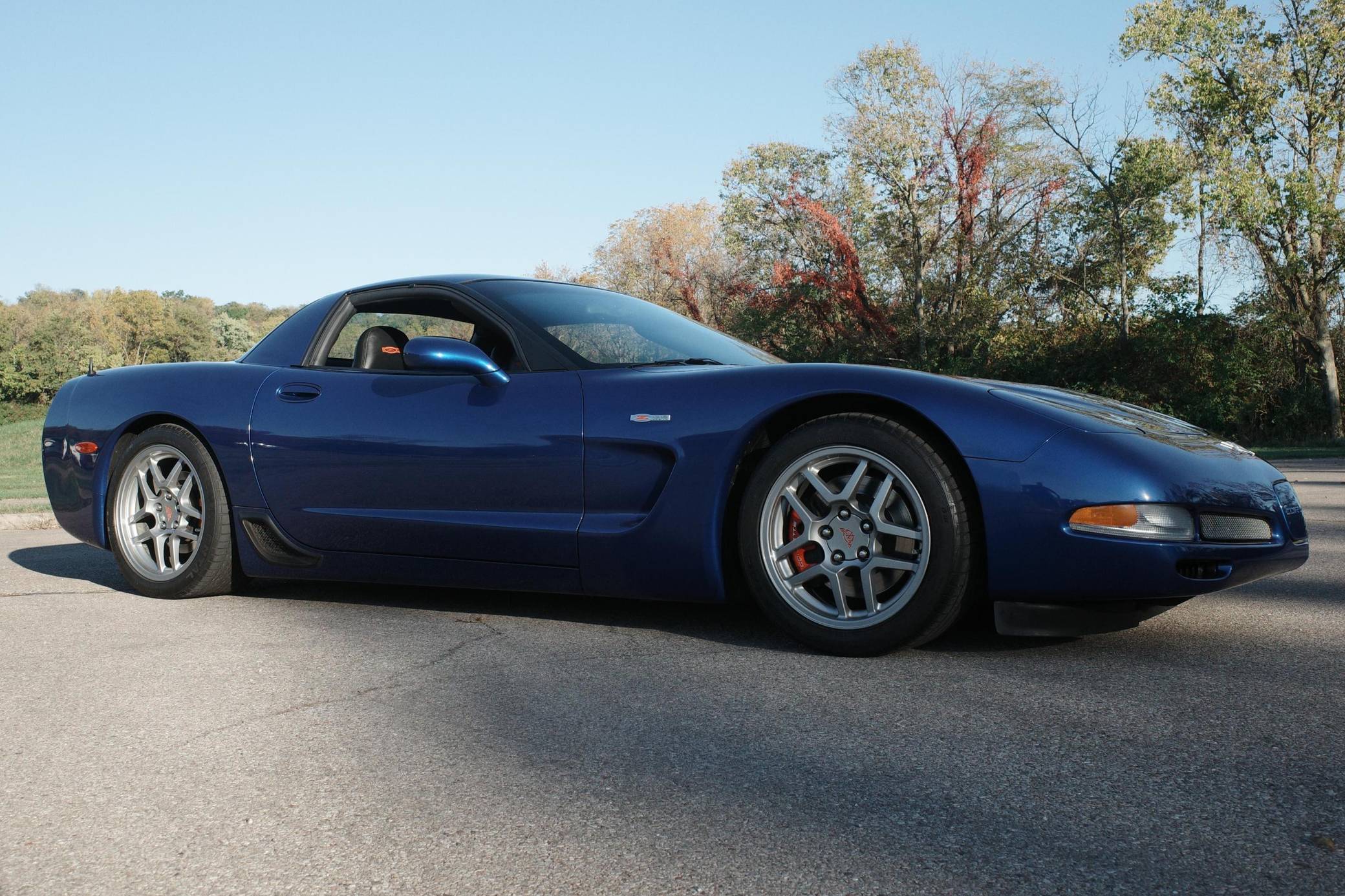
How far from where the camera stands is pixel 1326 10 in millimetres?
21828

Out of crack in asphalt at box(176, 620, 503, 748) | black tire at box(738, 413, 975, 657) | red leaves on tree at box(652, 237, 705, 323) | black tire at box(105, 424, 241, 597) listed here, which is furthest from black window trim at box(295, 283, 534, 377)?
red leaves on tree at box(652, 237, 705, 323)

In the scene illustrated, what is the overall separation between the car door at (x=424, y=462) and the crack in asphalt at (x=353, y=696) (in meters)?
0.34

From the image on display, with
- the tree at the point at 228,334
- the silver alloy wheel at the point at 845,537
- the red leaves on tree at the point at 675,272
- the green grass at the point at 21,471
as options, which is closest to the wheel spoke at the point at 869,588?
the silver alloy wheel at the point at 845,537

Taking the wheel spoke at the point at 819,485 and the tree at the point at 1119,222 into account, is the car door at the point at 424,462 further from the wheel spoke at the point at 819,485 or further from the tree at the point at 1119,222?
the tree at the point at 1119,222

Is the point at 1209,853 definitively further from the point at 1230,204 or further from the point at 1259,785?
the point at 1230,204

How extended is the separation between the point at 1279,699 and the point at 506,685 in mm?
1965

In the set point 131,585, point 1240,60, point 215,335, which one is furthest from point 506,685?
point 215,335

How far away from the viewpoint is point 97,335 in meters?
92.0

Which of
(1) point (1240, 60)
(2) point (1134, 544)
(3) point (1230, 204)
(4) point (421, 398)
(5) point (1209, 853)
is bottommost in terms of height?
(5) point (1209, 853)

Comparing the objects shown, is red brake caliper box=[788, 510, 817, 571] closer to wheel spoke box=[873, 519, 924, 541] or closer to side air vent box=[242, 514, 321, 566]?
wheel spoke box=[873, 519, 924, 541]

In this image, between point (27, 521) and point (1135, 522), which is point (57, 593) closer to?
point (1135, 522)

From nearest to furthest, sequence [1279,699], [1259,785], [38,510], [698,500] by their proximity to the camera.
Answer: [1259,785]
[1279,699]
[698,500]
[38,510]

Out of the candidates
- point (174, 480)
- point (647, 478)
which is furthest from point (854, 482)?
point (174, 480)

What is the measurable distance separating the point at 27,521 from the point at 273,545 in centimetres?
581
